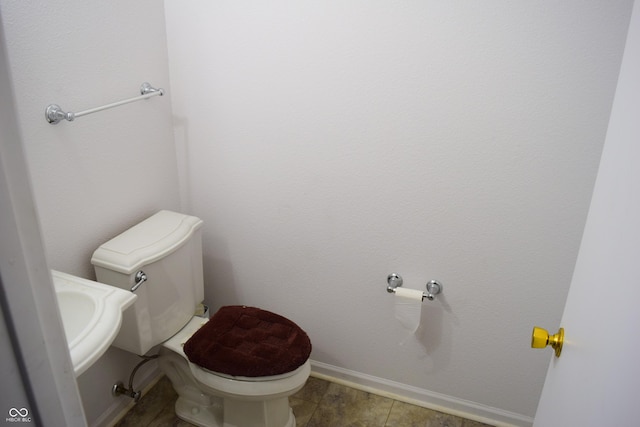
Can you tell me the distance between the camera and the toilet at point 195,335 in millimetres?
1765

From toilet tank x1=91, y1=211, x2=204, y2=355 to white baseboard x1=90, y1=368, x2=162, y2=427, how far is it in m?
0.34

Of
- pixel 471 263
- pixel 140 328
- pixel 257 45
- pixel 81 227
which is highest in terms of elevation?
pixel 257 45

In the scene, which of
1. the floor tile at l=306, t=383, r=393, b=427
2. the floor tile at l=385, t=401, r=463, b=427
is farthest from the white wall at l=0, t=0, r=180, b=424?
the floor tile at l=385, t=401, r=463, b=427

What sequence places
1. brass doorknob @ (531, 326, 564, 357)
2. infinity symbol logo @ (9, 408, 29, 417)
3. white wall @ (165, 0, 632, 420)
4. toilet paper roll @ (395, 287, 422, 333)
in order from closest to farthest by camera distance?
1. infinity symbol logo @ (9, 408, 29, 417)
2. brass doorknob @ (531, 326, 564, 357)
3. white wall @ (165, 0, 632, 420)
4. toilet paper roll @ (395, 287, 422, 333)

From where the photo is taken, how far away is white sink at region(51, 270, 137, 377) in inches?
51.7

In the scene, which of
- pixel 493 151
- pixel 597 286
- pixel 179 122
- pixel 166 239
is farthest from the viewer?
pixel 179 122

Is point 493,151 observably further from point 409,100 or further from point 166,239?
point 166,239

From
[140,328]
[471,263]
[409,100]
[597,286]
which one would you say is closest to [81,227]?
[140,328]

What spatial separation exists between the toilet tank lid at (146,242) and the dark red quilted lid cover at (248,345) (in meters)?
→ 0.34

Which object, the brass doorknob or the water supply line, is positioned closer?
the brass doorknob

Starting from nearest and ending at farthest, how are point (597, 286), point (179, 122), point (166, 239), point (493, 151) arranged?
point (597, 286) < point (493, 151) < point (166, 239) < point (179, 122)

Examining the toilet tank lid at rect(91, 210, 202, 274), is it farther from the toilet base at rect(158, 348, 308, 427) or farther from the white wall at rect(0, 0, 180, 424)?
the toilet base at rect(158, 348, 308, 427)

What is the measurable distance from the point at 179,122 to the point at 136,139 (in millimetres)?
236

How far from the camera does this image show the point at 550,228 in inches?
69.2
